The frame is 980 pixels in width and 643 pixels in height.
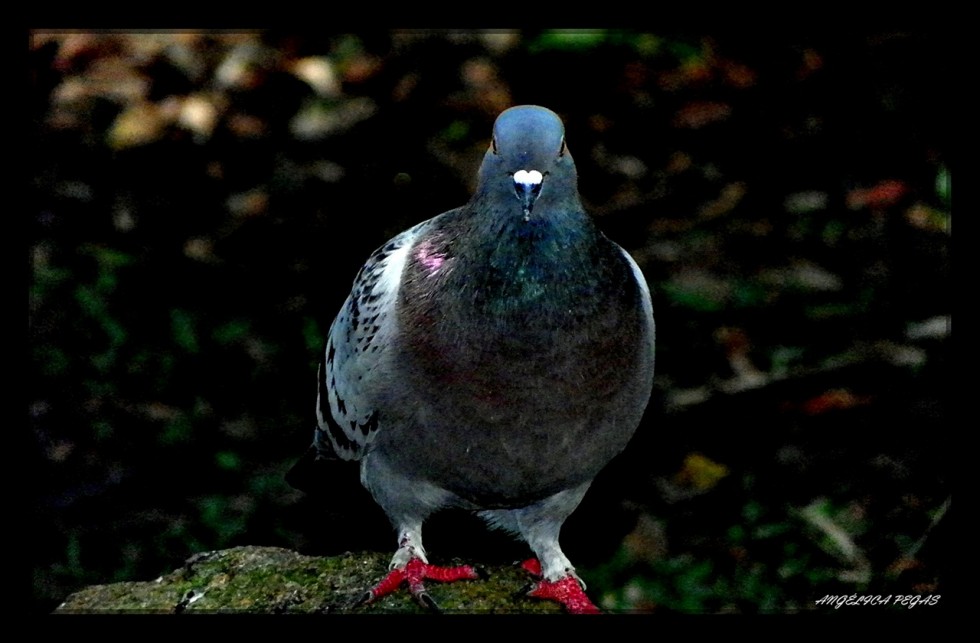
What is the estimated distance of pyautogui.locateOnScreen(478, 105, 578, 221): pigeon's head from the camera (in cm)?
326

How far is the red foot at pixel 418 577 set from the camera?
369cm

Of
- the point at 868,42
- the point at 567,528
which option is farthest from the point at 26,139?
the point at 868,42

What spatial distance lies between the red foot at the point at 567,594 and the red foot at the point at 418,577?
0.26 meters

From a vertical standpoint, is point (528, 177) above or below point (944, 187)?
above

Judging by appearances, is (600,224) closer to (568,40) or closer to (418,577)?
(568,40)

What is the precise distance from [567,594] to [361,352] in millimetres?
1194

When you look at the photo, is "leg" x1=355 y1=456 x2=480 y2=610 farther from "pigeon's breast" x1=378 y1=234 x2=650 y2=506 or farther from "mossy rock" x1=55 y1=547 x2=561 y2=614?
"pigeon's breast" x1=378 y1=234 x2=650 y2=506

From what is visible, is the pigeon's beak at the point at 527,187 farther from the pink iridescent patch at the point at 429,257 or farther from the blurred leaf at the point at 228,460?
the blurred leaf at the point at 228,460

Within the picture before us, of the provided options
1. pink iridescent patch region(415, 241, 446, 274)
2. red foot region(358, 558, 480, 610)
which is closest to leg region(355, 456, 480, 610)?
red foot region(358, 558, 480, 610)

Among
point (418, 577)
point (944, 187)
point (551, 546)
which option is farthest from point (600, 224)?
point (418, 577)

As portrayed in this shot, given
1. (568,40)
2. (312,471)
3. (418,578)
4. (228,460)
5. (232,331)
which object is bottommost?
(418,578)

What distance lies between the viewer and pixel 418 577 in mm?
3814

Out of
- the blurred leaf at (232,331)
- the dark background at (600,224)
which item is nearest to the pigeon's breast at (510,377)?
the dark background at (600,224)

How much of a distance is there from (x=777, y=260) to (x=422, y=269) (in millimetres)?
3148
